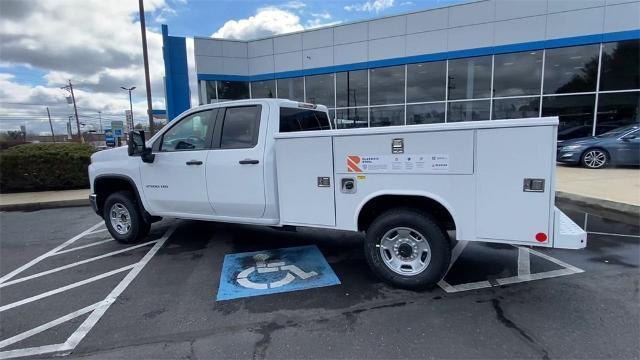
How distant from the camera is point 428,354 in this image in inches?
112

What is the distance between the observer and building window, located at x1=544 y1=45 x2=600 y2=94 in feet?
45.4

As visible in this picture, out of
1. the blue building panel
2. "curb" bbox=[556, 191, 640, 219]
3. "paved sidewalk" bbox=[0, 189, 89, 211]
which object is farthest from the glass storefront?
"paved sidewalk" bbox=[0, 189, 89, 211]

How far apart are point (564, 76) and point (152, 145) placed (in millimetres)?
15267

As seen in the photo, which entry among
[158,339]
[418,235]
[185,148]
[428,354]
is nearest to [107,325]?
[158,339]

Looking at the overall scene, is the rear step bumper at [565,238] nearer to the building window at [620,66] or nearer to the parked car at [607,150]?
the parked car at [607,150]

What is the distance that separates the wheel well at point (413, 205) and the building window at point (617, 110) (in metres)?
13.8

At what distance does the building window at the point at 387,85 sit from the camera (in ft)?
54.3

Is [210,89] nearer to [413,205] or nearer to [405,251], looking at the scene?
[413,205]

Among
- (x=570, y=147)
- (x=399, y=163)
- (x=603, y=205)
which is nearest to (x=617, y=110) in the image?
(x=570, y=147)

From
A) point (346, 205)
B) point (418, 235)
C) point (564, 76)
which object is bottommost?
point (418, 235)

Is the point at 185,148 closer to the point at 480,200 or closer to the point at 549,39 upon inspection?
the point at 480,200

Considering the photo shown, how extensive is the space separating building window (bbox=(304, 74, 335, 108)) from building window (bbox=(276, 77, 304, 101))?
30cm

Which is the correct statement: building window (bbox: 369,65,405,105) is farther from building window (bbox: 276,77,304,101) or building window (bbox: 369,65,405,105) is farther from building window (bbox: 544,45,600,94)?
building window (bbox: 544,45,600,94)

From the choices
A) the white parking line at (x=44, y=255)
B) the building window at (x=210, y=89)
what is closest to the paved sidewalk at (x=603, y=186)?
the white parking line at (x=44, y=255)
